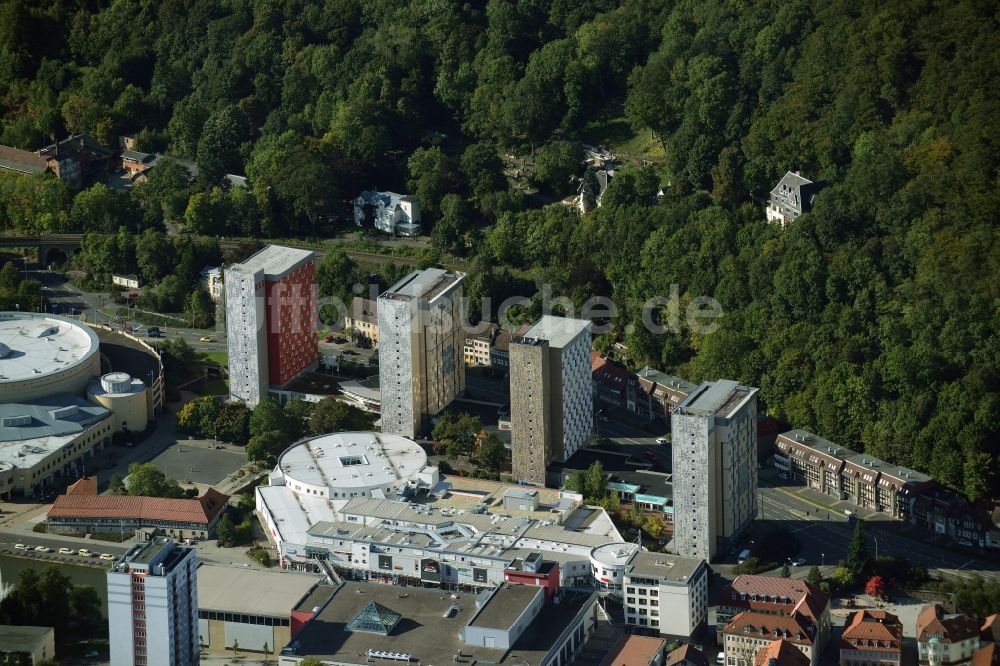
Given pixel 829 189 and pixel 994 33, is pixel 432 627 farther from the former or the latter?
pixel 994 33

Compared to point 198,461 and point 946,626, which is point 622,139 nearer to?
point 198,461

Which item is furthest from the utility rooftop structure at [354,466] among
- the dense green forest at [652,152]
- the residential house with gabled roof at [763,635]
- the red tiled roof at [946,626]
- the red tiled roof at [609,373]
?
the red tiled roof at [946,626]

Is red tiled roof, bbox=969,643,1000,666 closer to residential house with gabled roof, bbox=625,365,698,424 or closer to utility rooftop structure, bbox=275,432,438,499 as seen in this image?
residential house with gabled roof, bbox=625,365,698,424

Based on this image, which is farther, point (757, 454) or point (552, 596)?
point (757, 454)

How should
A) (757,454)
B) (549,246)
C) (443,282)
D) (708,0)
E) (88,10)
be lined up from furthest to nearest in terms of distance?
1. (88,10)
2. (708,0)
3. (549,246)
4. (443,282)
5. (757,454)

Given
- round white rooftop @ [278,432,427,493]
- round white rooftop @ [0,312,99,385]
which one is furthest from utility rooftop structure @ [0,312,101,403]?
round white rooftop @ [278,432,427,493]

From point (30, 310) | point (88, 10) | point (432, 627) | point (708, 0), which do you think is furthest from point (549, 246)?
point (88, 10)

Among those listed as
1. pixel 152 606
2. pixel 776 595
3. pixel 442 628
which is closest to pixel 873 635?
pixel 776 595
